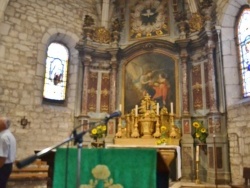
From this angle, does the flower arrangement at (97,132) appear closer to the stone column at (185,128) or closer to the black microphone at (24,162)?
the stone column at (185,128)

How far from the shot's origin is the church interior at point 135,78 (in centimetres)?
681

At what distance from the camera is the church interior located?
6.81 meters

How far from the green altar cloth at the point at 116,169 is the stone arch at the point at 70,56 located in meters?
5.80

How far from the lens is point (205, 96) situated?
7.46m

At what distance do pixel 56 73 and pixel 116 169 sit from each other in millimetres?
6646

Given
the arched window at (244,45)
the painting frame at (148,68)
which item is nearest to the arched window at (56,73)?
the painting frame at (148,68)

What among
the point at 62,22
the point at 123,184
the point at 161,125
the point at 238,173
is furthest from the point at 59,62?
the point at 123,184

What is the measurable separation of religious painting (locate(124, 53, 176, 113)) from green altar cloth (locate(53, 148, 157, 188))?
5.49m

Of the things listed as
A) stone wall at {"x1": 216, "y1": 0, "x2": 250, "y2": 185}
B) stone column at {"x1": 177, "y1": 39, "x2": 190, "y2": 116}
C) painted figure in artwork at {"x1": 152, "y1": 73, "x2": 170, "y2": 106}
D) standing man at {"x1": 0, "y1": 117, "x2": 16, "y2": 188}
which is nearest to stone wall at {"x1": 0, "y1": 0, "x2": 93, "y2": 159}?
painted figure in artwork at {"x1": 152, "y1": 73, "x2": 170, "y2": 106}

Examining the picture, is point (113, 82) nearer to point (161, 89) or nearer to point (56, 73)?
point (161, 89)

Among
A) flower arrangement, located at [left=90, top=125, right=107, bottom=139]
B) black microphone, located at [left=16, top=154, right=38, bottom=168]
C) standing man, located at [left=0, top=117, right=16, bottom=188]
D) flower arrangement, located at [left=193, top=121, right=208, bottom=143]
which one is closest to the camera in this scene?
black microphone, located at [left=16, top=154, right=38, bottom=168]

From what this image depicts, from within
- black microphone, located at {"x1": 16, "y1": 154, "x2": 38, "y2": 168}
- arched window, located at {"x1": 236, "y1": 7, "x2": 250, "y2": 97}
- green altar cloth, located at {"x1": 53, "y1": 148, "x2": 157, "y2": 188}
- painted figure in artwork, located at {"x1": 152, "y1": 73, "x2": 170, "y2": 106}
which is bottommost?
green altar cloth, located at {"x1": 53, "y1": 148, "x2": 157, "y2": 188}

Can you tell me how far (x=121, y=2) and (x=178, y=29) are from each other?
102 inches

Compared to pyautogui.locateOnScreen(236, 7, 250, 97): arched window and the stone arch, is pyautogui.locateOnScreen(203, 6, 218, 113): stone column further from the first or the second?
the stone arch
